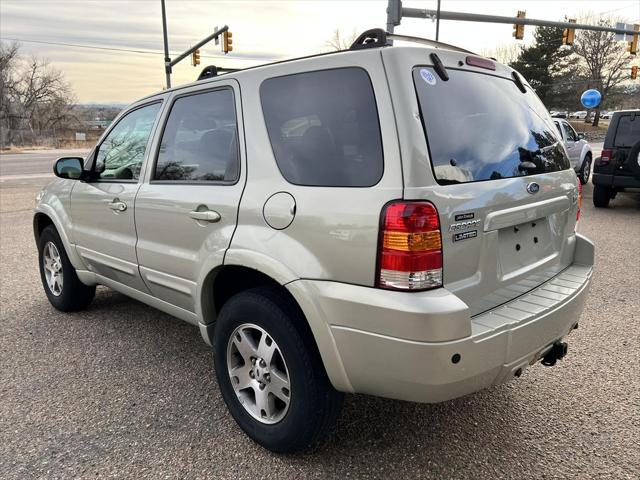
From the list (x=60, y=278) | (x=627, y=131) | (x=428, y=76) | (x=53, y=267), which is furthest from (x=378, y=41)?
(x=627, y=131)

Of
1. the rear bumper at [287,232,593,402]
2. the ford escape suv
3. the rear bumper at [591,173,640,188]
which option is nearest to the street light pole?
the rear bumper at [591,173,640,188]

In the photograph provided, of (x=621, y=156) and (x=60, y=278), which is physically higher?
(x=621, y=156)

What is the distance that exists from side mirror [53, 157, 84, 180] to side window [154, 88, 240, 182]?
Result: 989 mm

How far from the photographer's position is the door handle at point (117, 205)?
3.46 metres

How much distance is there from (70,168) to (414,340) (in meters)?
3.08

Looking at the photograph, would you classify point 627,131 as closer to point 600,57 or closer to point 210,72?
point 210,72

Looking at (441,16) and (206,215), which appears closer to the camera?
(206,215)

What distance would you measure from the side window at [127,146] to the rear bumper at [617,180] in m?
8.96

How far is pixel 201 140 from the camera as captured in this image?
9.84 ft

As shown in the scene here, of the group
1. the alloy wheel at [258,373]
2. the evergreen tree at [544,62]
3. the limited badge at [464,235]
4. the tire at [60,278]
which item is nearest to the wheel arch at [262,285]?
the alloy wheel at [258,373]

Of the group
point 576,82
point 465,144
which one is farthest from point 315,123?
point 576,82

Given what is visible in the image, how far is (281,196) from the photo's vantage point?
7.84 feet

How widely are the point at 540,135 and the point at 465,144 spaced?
776mm

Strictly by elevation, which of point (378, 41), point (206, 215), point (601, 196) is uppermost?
point (378, 41)
